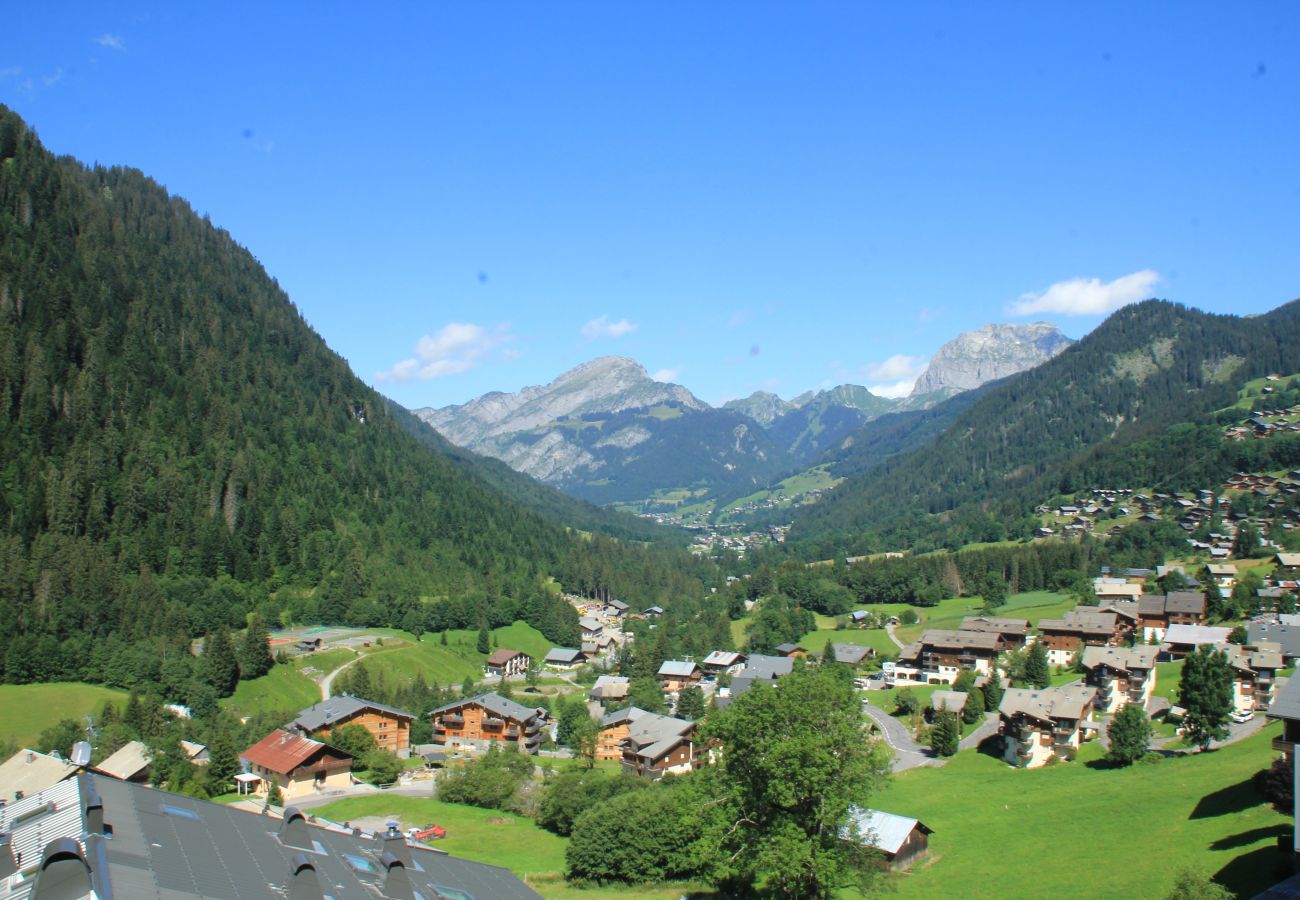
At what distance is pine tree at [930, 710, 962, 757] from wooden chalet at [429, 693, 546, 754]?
118 ft

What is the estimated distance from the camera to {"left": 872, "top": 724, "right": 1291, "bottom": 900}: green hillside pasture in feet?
118

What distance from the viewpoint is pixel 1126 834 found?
42188 mm

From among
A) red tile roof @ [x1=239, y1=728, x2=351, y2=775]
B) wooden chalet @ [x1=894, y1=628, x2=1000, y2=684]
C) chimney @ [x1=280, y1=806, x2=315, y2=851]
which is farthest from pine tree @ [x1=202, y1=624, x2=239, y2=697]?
chimney @ [x1=280, y1=806, x2=315, y2=851]

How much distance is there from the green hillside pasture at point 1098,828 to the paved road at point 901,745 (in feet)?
26.4

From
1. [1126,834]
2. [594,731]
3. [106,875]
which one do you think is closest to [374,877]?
[106,875]

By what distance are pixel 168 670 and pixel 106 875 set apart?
7697 cm

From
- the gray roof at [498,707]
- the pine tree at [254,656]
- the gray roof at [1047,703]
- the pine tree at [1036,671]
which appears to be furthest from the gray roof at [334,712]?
the pine tree at [1036,671]

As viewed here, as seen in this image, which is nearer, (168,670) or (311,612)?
(168,670)

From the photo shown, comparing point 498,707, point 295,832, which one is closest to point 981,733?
point 498,707

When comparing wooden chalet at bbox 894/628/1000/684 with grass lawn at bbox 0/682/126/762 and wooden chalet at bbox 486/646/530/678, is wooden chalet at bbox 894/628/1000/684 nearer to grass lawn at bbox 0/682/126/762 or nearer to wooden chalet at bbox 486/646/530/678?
wooden chalet at bbox 486/646/530/678

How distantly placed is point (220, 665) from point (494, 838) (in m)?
47.6

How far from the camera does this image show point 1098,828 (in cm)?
4428

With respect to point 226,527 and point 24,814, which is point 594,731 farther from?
point 226,527

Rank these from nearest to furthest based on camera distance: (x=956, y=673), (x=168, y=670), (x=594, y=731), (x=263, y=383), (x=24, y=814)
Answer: (x=24, y=814)
(x=594, y=731)
(x=168, y=670)
(x=956, y=673)
(x=263, y=383)
